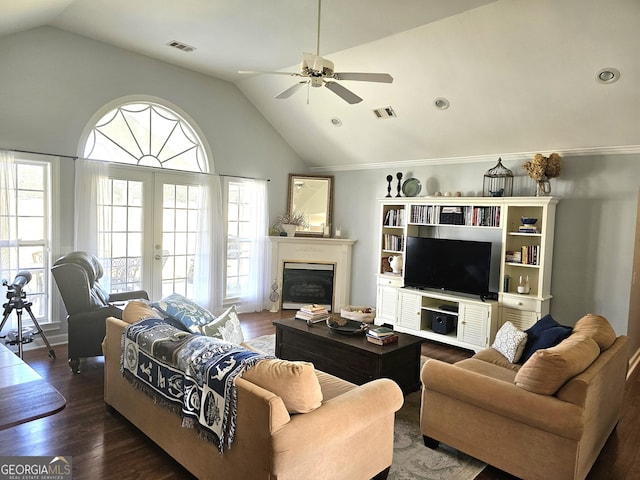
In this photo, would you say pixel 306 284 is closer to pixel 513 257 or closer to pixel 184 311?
pixel 513 257

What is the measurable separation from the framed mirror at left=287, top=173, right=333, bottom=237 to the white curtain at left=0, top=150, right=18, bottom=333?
3796 millimetres

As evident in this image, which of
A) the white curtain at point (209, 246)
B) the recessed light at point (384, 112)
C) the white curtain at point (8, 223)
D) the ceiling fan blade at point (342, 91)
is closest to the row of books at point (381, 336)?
the ceiling fan blade at point (342, 91)

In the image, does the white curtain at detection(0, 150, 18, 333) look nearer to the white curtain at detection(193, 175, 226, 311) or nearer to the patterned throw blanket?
the white curtain at detection(193, 175, 226, 311)

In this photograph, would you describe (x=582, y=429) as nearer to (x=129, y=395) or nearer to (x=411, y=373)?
(x=411, y=373)

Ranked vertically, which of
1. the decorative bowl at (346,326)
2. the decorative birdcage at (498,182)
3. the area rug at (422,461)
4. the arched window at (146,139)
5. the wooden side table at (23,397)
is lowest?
the area rug at (422,461)

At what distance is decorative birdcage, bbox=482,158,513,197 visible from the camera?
514 cm

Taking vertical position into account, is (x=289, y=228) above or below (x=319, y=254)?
above

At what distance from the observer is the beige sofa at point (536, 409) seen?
7.75 ft

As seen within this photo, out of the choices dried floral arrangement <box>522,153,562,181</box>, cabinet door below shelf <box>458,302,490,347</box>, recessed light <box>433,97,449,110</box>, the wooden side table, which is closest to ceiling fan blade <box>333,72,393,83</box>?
recessed light <box>433,97,449,110</box>

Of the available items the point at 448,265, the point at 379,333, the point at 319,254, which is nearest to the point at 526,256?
the point at 448,265

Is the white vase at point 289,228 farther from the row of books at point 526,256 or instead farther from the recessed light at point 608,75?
the recessed light at point 608,75

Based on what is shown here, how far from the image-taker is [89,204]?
15.9 ft

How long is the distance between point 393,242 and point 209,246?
8.52 ft

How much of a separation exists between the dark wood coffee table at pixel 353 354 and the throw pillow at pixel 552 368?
1.21 meters
